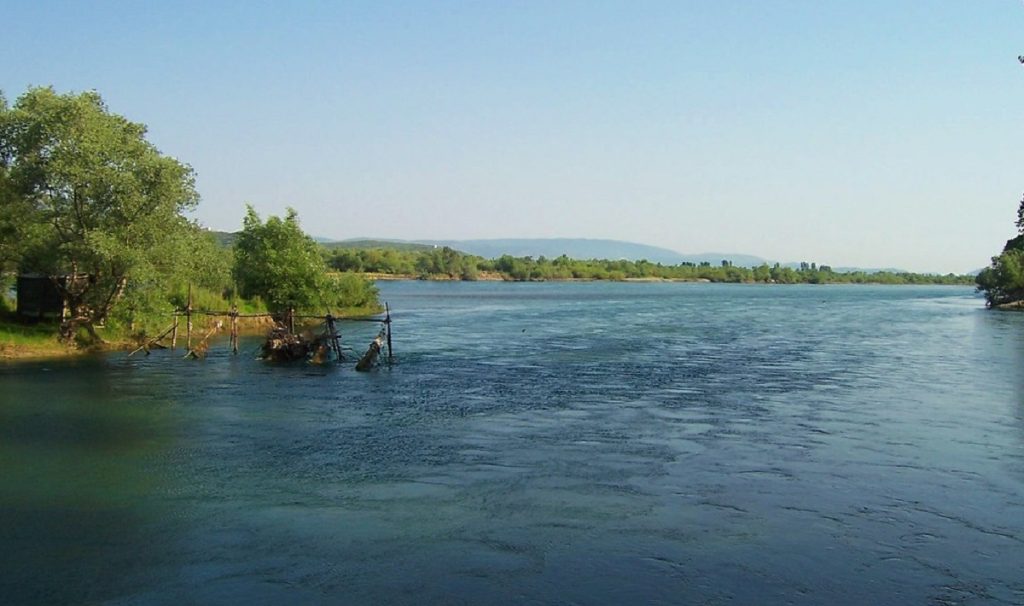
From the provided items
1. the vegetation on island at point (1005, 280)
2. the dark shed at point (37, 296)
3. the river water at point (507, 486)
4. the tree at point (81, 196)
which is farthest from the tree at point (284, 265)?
the vegetation on island at point (1005, 280)

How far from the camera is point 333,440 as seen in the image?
22359 millimetres

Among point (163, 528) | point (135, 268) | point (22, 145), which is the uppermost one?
point (22, 145)

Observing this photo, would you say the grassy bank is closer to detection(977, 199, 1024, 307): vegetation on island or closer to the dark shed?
the dark shed

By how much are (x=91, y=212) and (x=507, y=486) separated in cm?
2753

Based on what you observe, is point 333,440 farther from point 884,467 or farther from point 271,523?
point 884,467

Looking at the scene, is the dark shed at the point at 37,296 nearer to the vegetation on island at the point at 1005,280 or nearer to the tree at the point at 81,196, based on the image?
the tree at the point at 81,196

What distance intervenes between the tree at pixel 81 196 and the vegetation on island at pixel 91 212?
0.14 feet

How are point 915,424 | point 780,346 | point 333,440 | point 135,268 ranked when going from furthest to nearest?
point 780,346 → point 135,268 → point 915,424 → point 333,440

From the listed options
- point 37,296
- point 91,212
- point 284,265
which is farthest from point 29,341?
point 284,265

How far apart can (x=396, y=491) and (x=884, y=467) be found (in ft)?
36.2

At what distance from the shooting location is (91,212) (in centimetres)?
3722

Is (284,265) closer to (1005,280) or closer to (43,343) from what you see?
(43,343)

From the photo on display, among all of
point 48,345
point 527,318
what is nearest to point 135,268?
point 48,345

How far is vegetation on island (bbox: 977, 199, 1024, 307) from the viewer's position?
89375 millimetres
